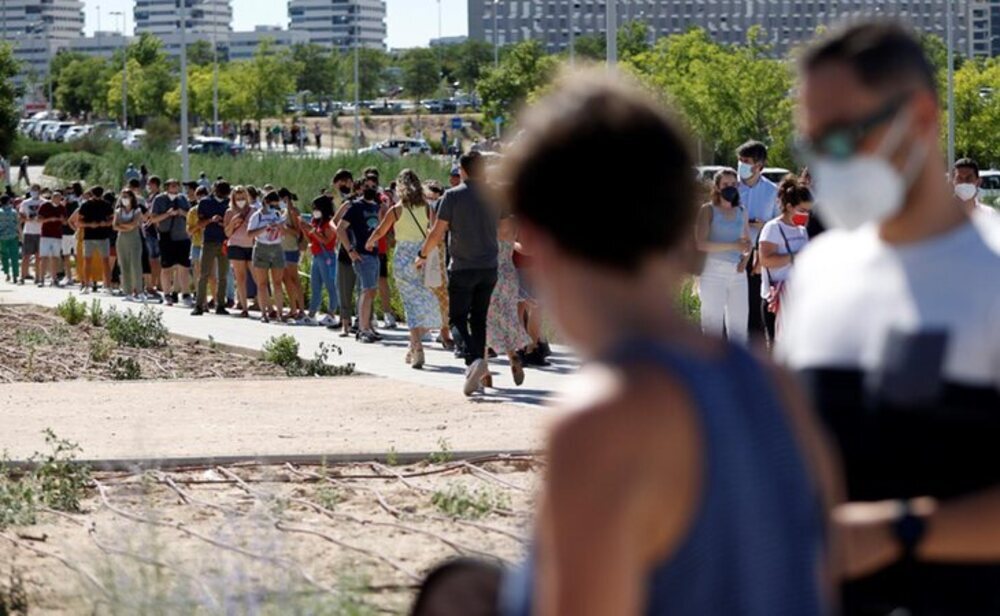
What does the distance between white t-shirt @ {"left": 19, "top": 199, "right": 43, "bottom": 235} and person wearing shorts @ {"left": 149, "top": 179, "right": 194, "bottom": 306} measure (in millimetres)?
5646

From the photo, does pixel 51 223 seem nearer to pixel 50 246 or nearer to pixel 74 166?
pixel 50 246

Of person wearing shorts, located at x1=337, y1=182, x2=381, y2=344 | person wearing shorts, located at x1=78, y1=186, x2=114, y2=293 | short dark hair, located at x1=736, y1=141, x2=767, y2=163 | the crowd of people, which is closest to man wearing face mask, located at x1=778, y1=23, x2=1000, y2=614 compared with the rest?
the crowd of people

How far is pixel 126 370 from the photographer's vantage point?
1869 centimetres

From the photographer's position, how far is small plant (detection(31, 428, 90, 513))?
10.5 metres

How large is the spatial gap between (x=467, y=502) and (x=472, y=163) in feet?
16.7

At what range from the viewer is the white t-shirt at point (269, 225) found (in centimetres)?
2430

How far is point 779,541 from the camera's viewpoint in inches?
103

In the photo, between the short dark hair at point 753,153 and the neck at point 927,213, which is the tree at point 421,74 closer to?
the short dark hair at point 753,153

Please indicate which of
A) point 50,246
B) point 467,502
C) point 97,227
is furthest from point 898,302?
point 50,246

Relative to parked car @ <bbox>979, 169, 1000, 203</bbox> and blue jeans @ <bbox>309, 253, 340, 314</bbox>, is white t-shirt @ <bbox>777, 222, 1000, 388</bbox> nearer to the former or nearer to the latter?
blue jeans @ <bbox>309, 253, 340, 314</bbox>

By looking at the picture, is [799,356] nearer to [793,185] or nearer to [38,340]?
[793,185]

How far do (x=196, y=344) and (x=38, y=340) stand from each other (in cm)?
154

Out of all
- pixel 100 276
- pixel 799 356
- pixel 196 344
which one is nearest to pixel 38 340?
pixel 196 344

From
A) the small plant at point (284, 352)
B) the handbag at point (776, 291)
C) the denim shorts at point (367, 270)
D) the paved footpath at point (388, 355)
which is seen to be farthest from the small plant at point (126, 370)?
the handbag at point (776, 291)
